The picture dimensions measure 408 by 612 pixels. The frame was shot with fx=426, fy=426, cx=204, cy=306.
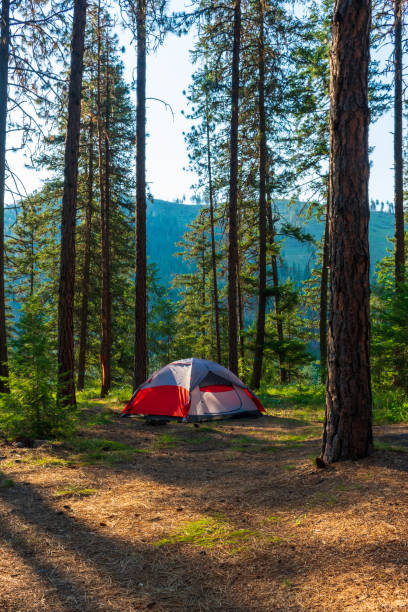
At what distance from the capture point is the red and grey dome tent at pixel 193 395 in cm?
970

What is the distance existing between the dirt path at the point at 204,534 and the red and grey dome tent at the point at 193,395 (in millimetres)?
3527

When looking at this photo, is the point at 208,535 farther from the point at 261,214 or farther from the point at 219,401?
the point at 261,214

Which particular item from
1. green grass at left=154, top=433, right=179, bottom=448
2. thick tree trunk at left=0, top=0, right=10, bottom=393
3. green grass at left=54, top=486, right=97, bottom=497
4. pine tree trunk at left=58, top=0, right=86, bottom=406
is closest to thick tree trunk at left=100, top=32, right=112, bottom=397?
thick tree trunk at left=0, top=0, right=10, bottom=393

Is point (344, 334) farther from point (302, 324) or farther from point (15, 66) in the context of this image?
point (302, 324)

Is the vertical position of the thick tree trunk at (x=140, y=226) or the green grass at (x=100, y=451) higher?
the thick tree trunk at (x=140, y=226)

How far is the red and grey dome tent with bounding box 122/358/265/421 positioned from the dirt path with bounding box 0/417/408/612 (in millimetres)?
3527

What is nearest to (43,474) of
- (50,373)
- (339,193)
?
(50,373)

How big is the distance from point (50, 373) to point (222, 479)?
3354 millimetres

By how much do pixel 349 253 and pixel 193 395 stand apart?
6068 millimetres

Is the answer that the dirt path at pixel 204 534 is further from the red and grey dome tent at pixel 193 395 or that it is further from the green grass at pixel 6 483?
the red and grey dome tent at pixel 193 395

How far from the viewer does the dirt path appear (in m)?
2.66

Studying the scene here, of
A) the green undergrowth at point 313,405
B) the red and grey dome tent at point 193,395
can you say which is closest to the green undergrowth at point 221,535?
the green undergrowth at point 313,405

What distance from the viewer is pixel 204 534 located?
11.8 feet

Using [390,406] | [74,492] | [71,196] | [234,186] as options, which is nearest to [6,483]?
[74,492]
